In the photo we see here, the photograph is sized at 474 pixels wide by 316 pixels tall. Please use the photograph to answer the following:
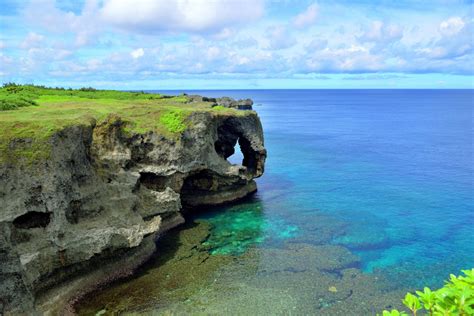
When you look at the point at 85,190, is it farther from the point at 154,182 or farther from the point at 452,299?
the point at 452,299

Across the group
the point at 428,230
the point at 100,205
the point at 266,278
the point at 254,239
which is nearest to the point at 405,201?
the point at 428,230

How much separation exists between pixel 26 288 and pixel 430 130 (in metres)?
113

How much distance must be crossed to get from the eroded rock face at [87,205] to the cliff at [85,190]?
0.20 feet

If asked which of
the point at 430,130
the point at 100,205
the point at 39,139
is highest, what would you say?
the point at 39,139

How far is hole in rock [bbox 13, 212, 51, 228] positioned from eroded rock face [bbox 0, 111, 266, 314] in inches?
2.2

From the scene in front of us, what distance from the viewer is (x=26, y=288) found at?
834 inches

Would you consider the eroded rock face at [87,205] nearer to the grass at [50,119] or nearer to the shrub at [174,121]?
the grass at [50,119]

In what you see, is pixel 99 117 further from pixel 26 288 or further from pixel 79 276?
pixel 26 288

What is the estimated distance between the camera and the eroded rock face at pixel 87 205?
2252 centimetres

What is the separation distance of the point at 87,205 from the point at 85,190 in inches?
43.3

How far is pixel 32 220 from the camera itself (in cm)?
2409

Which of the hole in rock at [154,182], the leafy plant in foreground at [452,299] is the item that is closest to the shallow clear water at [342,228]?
the hole in rock at [154,182]

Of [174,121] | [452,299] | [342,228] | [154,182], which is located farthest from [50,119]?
[452,299]

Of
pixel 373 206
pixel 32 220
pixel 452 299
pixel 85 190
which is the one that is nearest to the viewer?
pixel 452 299
